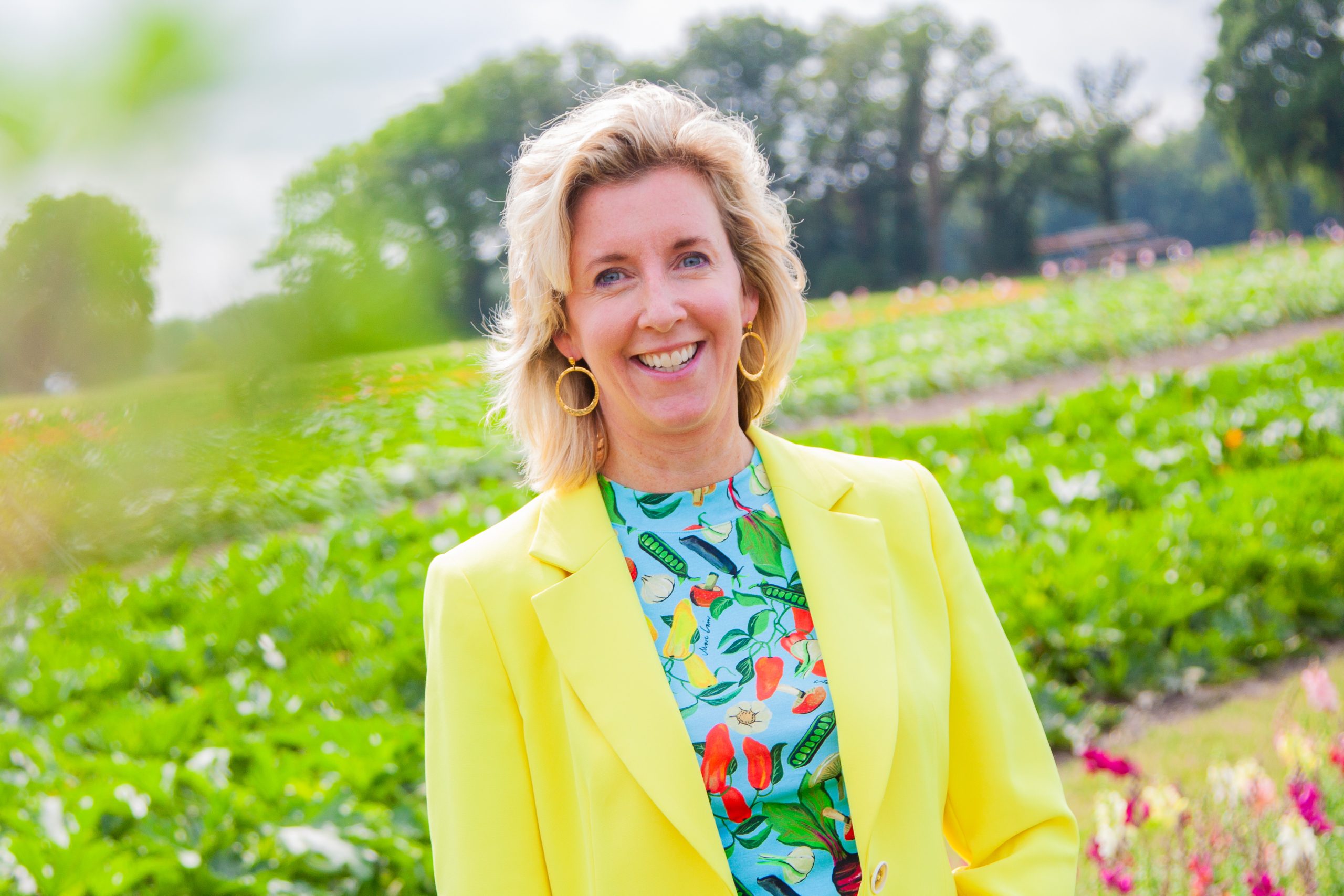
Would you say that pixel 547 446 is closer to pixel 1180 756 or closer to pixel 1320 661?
pixel 1180 756

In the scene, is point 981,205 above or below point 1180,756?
above

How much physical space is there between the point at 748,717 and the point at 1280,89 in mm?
35029

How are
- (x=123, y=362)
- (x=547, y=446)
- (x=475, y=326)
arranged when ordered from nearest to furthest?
(x=123, y=362) < (x=475, y=326) < (x=547, y=446)

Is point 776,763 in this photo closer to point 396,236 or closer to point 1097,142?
point 396,236

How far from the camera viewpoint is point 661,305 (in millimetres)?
1621

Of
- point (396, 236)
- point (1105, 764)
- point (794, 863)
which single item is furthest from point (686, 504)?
point (1105, 764)

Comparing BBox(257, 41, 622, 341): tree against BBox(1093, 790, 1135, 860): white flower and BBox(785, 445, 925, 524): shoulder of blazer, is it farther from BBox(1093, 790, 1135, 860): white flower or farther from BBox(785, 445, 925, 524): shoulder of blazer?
BBox(1093, 790, 1135, 860): white flower

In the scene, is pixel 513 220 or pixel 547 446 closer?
pixel 513 220

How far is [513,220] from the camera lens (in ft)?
5.51

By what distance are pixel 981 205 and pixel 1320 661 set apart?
48.6 metres

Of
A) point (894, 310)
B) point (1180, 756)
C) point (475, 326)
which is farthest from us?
point (894, 310)

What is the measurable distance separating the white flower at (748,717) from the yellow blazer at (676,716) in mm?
87

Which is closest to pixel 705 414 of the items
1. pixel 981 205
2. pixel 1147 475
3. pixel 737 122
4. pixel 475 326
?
pixel 737 122

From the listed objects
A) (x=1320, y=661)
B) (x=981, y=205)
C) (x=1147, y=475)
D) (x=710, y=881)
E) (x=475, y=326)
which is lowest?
(x=1320, y=661)
